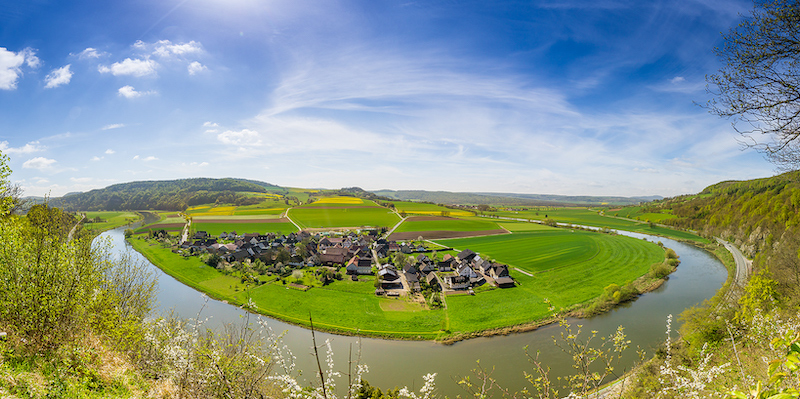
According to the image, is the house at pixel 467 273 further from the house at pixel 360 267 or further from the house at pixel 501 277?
the house at pixel 360 267

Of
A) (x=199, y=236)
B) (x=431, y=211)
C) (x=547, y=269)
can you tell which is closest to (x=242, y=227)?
(x=199, y=236)

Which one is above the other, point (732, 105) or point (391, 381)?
point (732, 105)

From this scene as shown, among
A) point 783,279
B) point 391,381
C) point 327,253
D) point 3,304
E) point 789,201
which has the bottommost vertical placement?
point 391,381

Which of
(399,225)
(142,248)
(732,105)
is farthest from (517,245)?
(142,248)

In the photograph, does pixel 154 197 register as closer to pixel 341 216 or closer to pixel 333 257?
pixel 341 216

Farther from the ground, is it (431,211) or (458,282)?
(431,211)

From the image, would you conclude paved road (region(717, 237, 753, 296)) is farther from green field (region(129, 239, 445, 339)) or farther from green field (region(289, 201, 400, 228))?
green field (region(289, 201, 400, 228))

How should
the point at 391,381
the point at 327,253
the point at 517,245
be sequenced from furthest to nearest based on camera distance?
the point at 517,245 → the point at 327,253 → the point at 391,381

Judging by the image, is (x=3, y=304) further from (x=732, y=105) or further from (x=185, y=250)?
(x=185, y=250)
